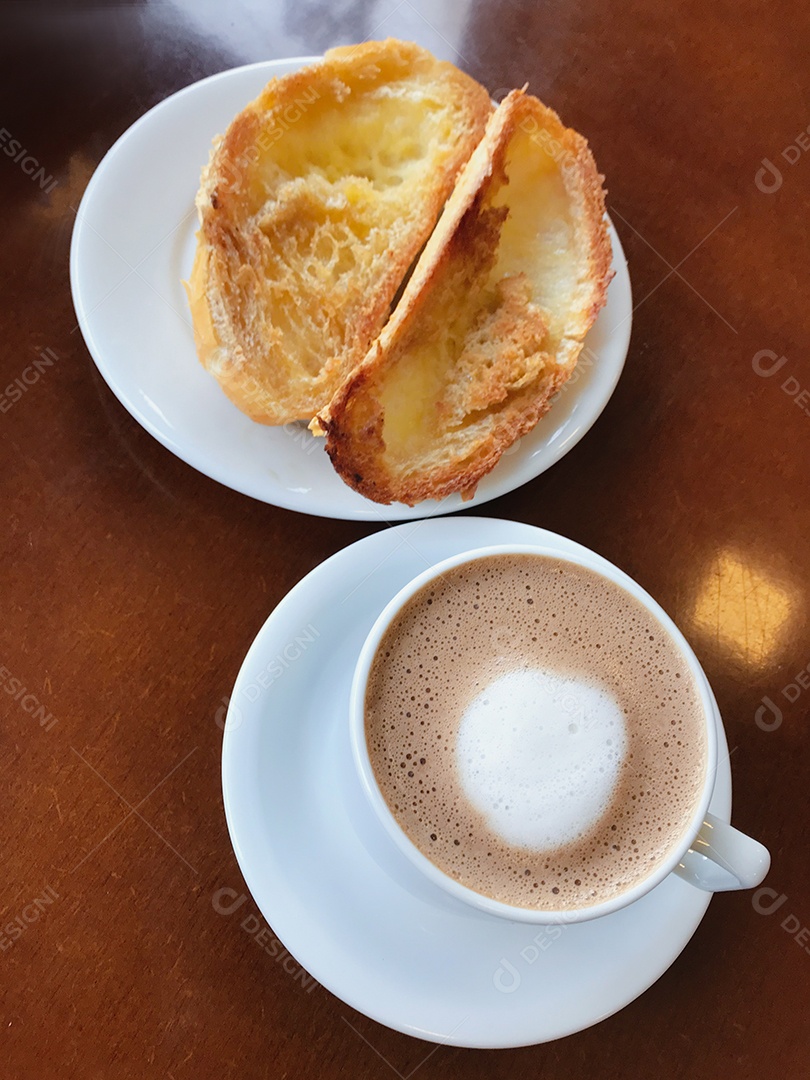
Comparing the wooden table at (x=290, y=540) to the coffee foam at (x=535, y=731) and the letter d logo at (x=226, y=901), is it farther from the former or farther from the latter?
the coffee foam at (x=535, y=731)

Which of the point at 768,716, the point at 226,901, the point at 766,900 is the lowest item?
the point at 226,901

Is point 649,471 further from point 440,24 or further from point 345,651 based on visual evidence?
point 440,24

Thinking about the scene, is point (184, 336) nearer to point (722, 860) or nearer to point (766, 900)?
point (722, 860)

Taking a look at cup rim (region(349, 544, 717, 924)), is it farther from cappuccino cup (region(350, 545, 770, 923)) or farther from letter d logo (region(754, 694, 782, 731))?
letter d logo (region(754, 694, 782, 731))

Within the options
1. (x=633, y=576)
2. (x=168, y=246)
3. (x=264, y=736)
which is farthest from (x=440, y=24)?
(x=264, y=736)

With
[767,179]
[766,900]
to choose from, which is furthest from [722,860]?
[767,179]

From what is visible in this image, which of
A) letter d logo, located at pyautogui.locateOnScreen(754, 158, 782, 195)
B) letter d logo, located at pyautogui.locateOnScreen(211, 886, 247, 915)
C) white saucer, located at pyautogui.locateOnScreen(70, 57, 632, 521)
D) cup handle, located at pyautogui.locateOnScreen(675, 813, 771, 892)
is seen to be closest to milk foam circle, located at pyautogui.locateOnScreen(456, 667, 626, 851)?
cup handle, located at pyautogui.locateOnScreen(675, 813, 771, 892)
